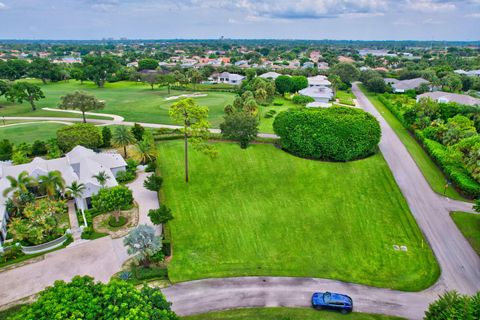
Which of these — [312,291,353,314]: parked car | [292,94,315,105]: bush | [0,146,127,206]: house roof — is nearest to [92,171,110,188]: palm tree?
→ [0,146,127,206]: house roof

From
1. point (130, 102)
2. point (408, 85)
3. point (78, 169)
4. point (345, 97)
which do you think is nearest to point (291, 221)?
point (78, 169)

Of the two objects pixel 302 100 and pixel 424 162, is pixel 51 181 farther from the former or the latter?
pixel 302 100

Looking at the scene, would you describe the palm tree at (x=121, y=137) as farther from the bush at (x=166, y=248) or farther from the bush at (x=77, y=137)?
the bush at (x=166, y=248)

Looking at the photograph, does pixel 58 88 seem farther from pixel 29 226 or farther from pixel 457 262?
pixel 457 262

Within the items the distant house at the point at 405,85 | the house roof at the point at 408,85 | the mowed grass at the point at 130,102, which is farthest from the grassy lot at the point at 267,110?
the house roof at the point at 408,85

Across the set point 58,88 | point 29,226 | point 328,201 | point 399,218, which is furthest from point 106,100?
point 399,218

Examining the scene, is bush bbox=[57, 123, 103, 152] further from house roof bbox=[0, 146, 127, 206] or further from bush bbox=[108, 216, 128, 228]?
bush bbox=[108, 216, 128, 228]
